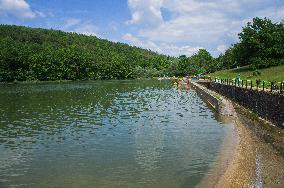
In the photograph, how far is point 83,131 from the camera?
31.8m

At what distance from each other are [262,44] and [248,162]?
8250cm

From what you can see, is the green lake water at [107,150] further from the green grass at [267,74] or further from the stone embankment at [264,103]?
the green grass at [267,74]

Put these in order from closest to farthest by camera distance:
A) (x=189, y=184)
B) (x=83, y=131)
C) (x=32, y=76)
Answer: (x=189, y=184) < (x=83, y=131) < (x=32, y=76)

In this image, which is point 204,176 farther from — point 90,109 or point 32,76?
point 32,76

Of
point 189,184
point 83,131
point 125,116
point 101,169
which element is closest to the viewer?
point 189,184

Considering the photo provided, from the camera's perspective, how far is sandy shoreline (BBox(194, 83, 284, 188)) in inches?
659

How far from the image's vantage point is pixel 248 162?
785 inches

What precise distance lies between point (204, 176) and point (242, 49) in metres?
90.6

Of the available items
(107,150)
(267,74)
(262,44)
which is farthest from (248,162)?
(262,44)

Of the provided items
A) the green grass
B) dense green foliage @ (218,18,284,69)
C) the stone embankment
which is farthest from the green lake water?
dense green foliage @ (218,18,284,69)

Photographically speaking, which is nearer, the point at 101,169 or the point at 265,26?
the point at 101,169

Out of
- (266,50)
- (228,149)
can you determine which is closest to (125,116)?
(228,149)

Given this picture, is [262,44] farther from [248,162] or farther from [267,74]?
[248,162]

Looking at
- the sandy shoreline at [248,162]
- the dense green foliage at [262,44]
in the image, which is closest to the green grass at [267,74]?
the dense green foliage at [262,44]
